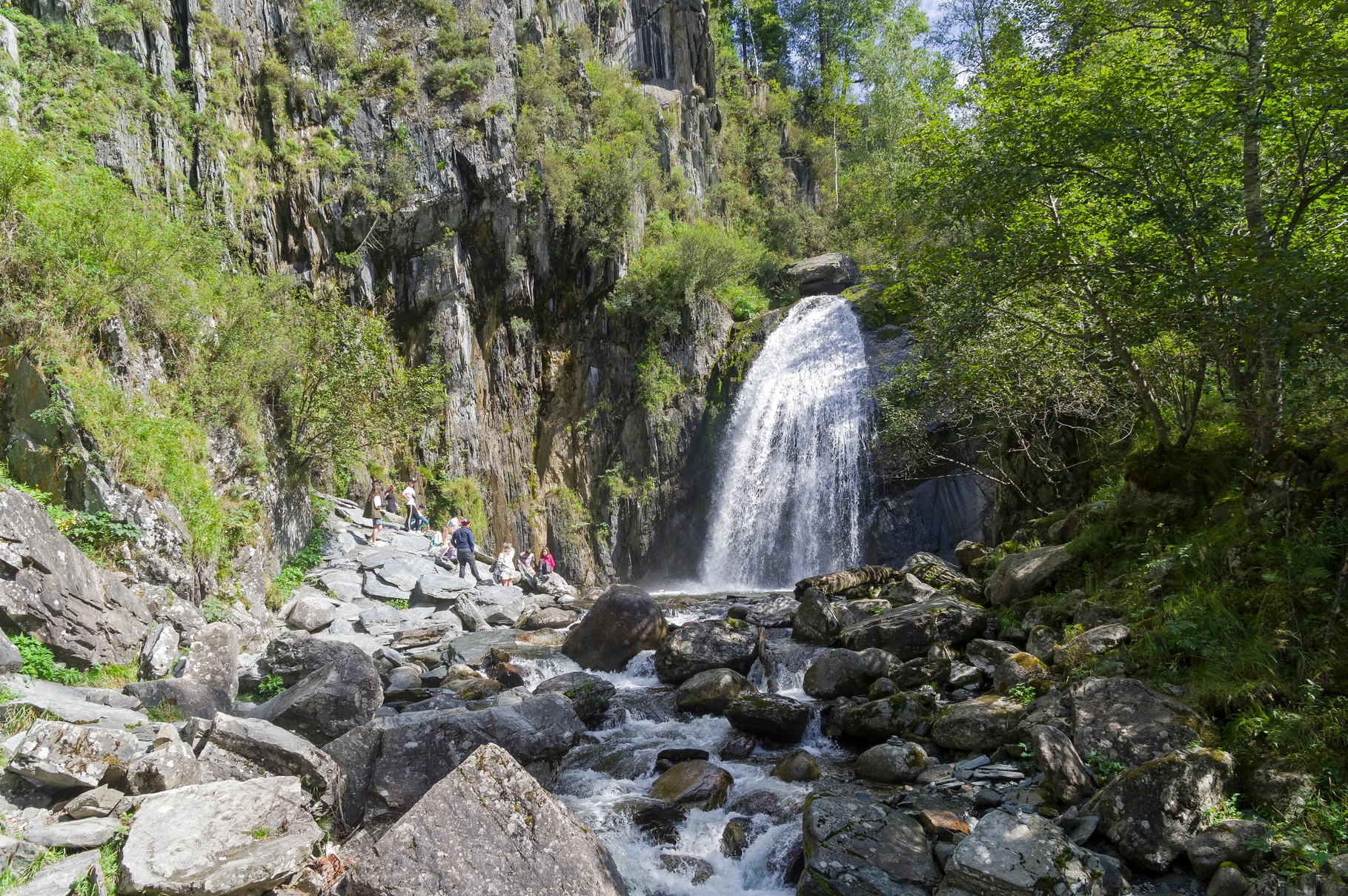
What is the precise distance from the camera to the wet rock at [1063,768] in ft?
17.7

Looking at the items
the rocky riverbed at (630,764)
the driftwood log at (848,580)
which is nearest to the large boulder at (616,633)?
the rocky riverbed at (630,764)

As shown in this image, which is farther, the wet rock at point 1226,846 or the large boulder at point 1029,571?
the large boulder at point 1029,571

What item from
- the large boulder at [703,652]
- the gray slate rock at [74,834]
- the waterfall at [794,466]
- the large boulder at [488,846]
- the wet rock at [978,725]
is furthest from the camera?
the waterfall at [794,466]

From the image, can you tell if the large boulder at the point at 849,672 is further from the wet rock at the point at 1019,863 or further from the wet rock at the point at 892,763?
the wet rock at the point at 1019,863

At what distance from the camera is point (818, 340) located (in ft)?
80.8

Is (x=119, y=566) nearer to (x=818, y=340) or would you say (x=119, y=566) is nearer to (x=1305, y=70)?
(x=1305, y=70)

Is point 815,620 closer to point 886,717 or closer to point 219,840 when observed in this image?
point 886,717

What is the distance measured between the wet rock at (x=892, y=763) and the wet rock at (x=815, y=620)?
3.74 m

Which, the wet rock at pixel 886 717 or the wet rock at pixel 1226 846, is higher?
the wet rock at pixel 1226 846

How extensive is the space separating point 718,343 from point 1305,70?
21.1 meters

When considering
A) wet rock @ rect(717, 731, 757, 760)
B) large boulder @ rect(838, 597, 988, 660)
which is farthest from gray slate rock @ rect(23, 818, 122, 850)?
large boulder @ rect(838, 597, 988, 660)

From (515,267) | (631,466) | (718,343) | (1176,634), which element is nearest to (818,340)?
(718,343)

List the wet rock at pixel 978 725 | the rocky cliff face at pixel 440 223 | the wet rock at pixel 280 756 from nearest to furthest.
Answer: the wet rock at pixel 280 756 → the wet rock at pixel 978 725 → the rocky cliff face at pixel 440 223

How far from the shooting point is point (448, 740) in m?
5.71
